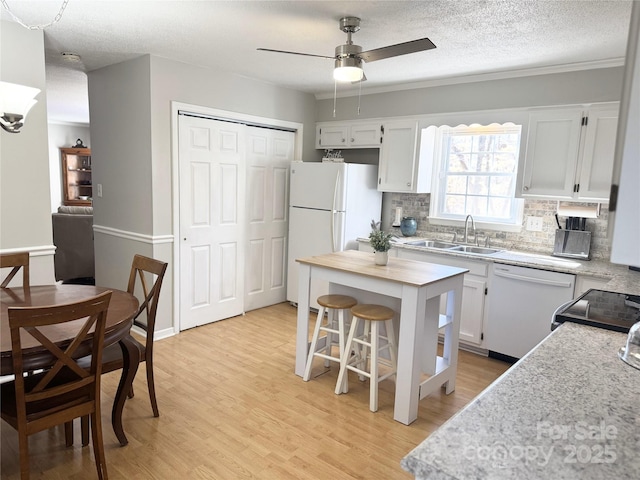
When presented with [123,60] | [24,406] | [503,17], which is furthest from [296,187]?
[24,406]

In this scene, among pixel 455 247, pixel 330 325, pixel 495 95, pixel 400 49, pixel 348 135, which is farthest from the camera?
pixel 348 135

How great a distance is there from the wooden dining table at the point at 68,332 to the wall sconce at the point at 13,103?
2.94 ft

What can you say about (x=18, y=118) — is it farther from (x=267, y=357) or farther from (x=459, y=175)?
(x=459, y=175)

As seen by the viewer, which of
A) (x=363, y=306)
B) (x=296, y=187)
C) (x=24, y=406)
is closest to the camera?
(x=24, y=406)

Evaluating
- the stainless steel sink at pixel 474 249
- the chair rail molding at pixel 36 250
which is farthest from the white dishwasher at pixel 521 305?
the chair rail molding at pixel 36 250

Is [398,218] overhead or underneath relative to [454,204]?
underneath

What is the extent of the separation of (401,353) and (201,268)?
232 cm

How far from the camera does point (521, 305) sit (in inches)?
135

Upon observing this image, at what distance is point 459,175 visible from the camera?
14.5 ft

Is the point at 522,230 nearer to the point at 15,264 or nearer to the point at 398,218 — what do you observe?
the point at 398,218

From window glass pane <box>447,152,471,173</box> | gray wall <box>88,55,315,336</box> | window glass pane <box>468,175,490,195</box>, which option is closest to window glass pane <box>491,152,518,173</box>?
window glass pane <box>468,175,490,195</box>

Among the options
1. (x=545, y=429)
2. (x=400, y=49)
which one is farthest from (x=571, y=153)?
(x=545, y=429)

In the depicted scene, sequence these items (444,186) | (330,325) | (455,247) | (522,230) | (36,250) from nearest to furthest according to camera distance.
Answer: (36,250), (330,325), (522,230), (455,247), (444,186)

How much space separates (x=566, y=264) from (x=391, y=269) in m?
1.49
